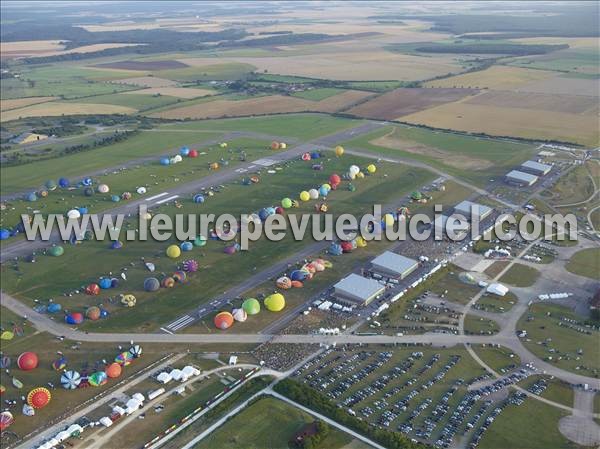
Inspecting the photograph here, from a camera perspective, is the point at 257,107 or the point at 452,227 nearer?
the point at 452,227

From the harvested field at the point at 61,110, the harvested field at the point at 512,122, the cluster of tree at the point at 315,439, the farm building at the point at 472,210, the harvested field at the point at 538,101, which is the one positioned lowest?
the cluster of tree at the point at 315,439

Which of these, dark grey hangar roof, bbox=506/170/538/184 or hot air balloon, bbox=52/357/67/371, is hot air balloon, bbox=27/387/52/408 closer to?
hot air balloon, bbox=52/357/67/371

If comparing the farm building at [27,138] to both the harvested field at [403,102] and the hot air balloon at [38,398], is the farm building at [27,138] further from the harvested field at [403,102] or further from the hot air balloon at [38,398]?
the hot air balloon at [38,398]

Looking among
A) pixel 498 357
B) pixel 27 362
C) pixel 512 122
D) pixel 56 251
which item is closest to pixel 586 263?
pixel 498 357

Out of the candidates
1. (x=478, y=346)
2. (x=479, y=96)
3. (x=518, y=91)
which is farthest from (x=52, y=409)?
(x=518, y=91)

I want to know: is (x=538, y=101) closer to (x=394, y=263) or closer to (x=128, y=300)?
(x=394, y=263)

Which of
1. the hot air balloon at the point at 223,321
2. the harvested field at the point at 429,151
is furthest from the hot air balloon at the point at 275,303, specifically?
the harvested field at the point at 429,151
